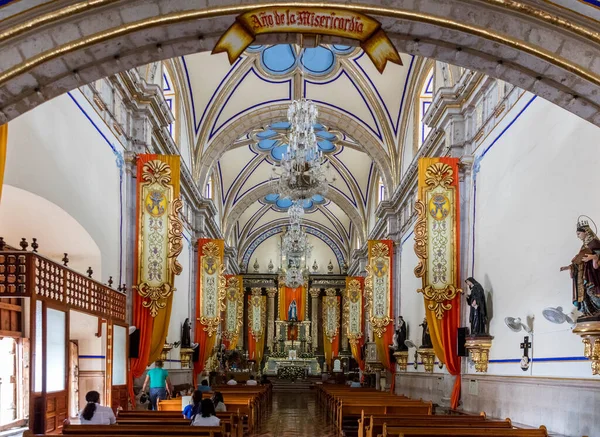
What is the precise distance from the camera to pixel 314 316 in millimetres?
39094

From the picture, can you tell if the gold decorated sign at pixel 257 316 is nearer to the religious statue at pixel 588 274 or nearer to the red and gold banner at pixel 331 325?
the red and gold banner at pixel 331 325

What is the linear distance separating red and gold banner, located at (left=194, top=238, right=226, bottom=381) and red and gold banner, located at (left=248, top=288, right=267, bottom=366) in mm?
17619

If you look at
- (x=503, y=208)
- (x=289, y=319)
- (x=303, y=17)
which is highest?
(x=303, y=17)

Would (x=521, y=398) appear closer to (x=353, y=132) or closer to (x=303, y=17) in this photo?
(x=303, y=17)

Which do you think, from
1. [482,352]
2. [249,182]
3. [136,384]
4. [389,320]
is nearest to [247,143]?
[249,182]

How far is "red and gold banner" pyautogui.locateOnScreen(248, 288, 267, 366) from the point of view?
37875 mm

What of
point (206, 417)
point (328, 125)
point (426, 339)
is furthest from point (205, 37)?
point (328, 125)

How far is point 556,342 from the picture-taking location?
8.65 m

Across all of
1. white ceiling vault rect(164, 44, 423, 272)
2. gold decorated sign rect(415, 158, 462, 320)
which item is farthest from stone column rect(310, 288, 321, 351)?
gold decorated sign rect(415, 158, 462, 320)

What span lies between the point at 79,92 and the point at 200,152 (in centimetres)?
1102

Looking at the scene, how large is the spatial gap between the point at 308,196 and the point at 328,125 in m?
5.63

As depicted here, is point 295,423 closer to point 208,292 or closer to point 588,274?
point 208,292

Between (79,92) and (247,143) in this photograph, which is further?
(247,143)

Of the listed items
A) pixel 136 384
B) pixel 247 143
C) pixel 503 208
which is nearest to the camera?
pixel 503 208
